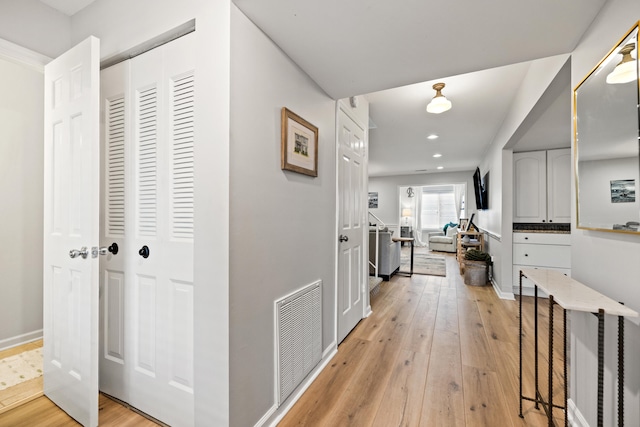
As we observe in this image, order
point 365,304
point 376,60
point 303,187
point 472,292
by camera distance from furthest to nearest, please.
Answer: point 472,292
point 365,304
point 303,187
point 376,60

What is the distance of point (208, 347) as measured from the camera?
1229mm

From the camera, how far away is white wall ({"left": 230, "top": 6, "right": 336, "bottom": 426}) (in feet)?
4.03

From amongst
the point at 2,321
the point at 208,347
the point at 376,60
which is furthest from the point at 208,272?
the point at 2,321

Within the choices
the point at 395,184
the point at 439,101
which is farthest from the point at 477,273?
the point at 395,184

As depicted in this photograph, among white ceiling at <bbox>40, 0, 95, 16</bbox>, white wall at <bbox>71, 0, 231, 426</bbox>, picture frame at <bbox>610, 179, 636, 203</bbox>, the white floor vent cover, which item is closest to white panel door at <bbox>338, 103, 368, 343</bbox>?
the white floor vent cover

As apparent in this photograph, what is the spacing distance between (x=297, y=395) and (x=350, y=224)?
1437 millimetres

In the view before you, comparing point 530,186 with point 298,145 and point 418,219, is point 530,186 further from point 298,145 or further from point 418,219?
point 418,219

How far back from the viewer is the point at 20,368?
1.94 meters

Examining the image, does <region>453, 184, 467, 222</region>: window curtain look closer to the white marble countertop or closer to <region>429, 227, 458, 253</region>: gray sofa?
<region>429, 227, 458, 253</region>: gray sofa

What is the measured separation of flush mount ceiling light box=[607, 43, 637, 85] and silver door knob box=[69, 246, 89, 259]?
2454 millimetres

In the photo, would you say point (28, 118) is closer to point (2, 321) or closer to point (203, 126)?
point (2, 321)

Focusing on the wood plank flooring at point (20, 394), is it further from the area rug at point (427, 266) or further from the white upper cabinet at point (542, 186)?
the white upper cabinet at point (542, 186)

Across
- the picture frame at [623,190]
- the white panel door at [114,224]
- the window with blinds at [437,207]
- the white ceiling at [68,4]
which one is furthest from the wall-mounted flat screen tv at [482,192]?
the white ceiling at [68,4]

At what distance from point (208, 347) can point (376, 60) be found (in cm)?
180
